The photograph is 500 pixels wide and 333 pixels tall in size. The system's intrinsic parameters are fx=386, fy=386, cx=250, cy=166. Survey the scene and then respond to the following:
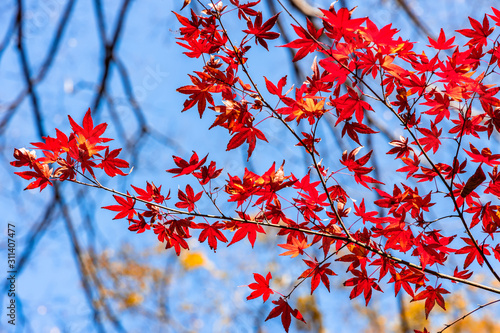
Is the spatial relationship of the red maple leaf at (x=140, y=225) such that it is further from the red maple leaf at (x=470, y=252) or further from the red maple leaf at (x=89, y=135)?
the red maple leaf at (x=470, y=252)

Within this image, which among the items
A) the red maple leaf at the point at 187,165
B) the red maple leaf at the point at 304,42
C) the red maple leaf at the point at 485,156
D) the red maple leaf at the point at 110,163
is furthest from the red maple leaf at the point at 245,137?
the red maple leaf at the point at 485,156

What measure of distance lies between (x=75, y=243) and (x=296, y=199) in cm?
227

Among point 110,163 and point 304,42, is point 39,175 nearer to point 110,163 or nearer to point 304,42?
point 110,163

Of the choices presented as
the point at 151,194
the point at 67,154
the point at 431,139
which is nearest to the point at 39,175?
the point at 67,154

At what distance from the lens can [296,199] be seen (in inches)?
48.3

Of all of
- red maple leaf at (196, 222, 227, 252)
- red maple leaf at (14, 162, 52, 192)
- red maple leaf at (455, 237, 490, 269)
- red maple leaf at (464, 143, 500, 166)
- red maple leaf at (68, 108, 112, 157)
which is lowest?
red maple leaf at (455, 237, 490, 269)


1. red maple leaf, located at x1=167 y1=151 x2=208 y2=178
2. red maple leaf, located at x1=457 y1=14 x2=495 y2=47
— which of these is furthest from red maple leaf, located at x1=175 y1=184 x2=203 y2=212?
red maple leaf, located at x1=457 y1=14 x2=495 y2=47

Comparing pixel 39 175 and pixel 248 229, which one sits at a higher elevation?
pixel 39 175

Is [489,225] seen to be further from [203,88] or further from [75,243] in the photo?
[75,243]

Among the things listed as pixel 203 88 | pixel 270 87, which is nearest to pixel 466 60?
pixel 270 87

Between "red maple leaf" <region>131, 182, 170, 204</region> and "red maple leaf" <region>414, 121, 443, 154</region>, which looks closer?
"red maple leaf" <region>131, 182, 170, 204</region>

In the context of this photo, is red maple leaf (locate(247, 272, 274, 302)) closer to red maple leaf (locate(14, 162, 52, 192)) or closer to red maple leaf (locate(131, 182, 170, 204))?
red maple leaf (locate(131, 182, 170, 204))

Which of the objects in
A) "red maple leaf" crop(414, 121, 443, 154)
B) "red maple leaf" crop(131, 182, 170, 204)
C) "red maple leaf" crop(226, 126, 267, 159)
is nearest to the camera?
"red maple leaf" crop(226, 126, 267, 159)

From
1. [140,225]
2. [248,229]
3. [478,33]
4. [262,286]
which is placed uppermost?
[478,33]
